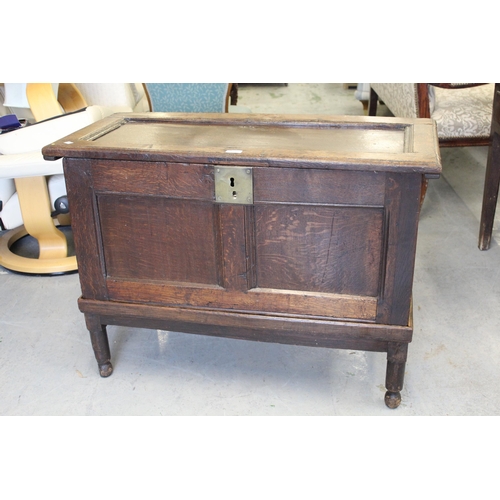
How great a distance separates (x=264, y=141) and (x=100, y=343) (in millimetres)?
821

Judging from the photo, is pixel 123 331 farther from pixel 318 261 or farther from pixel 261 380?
pixel 318 261

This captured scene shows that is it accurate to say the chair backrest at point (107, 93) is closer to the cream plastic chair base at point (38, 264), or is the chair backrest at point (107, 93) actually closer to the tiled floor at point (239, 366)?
the cream plastic chair base at point (38, 264)

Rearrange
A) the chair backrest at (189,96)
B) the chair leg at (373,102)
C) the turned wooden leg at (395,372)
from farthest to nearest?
the chair leg at (373,102) < the chair backrest at (189,96) < the turned wooden leg at (395,372)

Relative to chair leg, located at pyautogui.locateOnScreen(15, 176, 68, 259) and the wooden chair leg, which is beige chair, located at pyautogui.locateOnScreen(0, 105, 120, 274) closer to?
chair leg, located at pyautogui.locateOnScreen(15, 176, 68, 259)

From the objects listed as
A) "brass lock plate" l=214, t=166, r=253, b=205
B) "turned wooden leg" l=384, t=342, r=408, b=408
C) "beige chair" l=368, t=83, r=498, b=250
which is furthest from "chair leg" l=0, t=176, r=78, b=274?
"beige chair" l=368, t=83, r=498, b=250

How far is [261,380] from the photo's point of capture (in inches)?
77.0

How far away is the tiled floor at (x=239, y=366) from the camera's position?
1842mm

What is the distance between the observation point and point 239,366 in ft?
6.64

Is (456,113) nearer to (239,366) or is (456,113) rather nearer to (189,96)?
(189,96)

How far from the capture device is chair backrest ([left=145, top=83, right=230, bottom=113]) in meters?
3.00

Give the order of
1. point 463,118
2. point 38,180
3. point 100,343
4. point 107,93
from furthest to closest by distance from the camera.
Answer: point 107,93, point 463,118, point 38,180, point 100,343

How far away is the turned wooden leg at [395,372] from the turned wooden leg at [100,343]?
2.90ft

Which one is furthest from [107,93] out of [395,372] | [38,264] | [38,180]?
[395,372]

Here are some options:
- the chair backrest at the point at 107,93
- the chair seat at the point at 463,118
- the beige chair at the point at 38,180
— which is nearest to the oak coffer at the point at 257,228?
the beige chair at the point at 38,180
